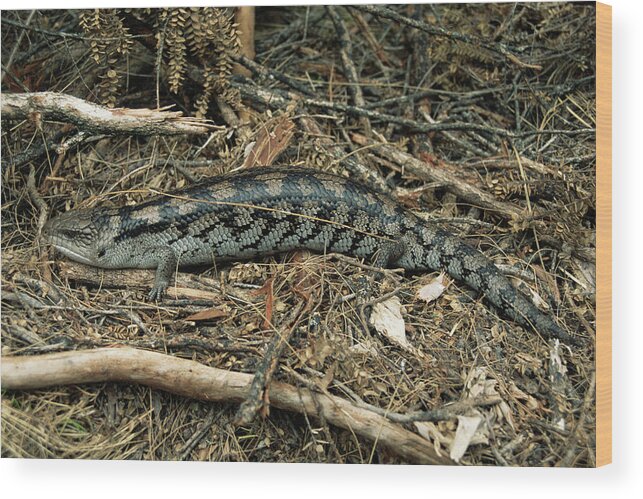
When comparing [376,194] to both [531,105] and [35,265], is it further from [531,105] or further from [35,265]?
[35,265]

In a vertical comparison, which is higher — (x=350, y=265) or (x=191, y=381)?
(x=350, y=265)

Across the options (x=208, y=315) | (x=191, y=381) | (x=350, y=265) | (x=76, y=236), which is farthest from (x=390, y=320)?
(x=76, y=236)

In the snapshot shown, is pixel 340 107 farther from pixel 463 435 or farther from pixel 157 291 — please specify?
pixel 463 435

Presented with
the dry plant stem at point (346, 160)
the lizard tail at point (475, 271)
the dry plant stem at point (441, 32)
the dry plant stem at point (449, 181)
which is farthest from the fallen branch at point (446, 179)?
the dry plant stem at point (441, 32)

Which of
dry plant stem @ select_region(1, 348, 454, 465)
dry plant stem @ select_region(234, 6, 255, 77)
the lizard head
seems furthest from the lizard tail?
the lizard head

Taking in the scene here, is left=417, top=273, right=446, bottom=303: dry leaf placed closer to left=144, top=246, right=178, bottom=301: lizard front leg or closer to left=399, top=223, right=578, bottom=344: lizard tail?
left=399, top=223, right=578, bottom=344: lizard tail

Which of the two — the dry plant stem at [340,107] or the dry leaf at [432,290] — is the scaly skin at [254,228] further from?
the dry plant stem at [340,107]
